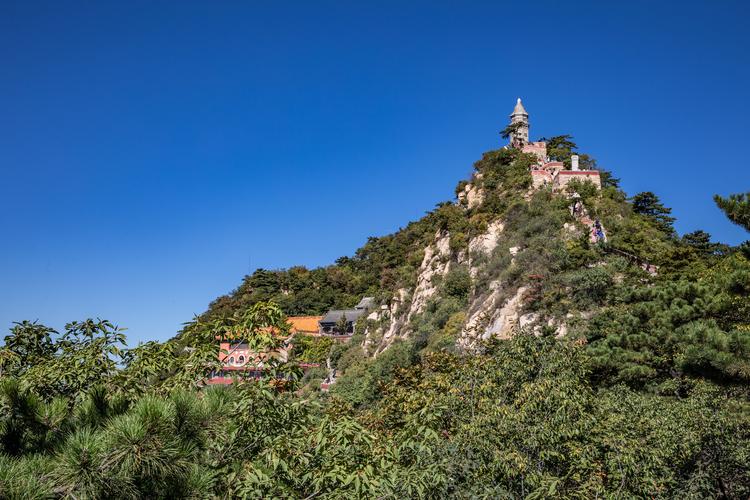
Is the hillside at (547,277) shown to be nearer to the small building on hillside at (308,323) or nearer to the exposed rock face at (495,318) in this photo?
the exposed rock face at (495,318)

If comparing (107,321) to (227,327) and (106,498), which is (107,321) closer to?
(227,327)

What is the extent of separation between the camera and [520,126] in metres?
51.8

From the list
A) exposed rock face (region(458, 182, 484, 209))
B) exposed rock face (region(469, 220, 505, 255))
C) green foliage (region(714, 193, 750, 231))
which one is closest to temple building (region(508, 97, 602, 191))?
exposed rock face (region(469, 220, 505, 255))

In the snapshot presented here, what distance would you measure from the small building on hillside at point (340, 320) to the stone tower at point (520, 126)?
19973 mm

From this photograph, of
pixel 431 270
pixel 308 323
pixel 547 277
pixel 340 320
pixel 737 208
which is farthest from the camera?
pixel 308 323

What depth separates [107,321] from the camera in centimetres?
959

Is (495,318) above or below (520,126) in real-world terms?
below

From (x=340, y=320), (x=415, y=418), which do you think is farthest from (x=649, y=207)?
(x=415, y=418)

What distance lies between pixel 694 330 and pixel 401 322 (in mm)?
29379

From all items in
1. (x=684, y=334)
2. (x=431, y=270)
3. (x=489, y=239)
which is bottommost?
(x=684, y=334)

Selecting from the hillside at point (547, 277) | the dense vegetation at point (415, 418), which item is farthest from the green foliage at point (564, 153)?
the dense vegetation at point (415, 418)

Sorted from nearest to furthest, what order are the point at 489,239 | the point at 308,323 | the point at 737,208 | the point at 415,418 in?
the point at 415,418 < the point at 737,208 < the point at 489,239 < the point at 308,323

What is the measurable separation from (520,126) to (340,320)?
24762 millimetres

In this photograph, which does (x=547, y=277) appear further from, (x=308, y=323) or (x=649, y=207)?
(x=308, y=323)
